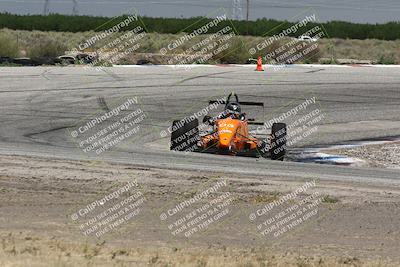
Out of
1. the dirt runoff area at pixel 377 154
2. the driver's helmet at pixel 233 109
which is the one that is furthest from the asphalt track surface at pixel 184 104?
the driver's helmet at pixel 233 109

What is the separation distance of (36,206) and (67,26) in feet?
180

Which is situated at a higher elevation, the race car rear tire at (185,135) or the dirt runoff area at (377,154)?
the race car rear tire at (185,135)

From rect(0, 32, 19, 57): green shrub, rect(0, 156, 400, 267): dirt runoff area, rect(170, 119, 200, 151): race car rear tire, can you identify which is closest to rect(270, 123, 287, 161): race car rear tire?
rect(170, 119, 200, 151): race car rear tire

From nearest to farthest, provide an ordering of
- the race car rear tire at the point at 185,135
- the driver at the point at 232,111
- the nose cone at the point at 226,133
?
the nose cone at the point at 226,133
the race car rear tire at the point at 185,135
the driver at the point at 232,111

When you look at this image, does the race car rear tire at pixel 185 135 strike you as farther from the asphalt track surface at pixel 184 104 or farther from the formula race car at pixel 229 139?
the asphalt track surface at pixel 184 104

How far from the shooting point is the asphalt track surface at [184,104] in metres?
17.5

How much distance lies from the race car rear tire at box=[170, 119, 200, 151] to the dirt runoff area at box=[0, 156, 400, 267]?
2812 mm

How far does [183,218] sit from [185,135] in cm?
663

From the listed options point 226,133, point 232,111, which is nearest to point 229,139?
point 226,133

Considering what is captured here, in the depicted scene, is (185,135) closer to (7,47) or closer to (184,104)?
(184,104)

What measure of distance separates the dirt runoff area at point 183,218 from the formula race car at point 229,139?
2.84 m

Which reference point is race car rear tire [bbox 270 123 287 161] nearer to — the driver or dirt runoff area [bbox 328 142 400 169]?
the driver

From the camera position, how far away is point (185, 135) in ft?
62.2

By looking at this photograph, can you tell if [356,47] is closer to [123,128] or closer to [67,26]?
[67,26]
